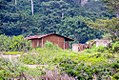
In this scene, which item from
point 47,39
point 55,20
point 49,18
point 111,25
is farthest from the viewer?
point 55,20

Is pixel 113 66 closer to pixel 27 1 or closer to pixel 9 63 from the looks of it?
pixel 9 63

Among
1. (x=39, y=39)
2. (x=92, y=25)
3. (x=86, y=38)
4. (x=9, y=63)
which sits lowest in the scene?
(x=86, y=38)

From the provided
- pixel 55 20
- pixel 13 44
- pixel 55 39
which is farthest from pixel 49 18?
pixel 13 44

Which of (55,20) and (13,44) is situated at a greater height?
(13,44)

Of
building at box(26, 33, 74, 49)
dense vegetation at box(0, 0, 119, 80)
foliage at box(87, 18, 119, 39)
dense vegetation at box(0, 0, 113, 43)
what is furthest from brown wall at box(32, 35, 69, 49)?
dense vegetation at box(0, 0, 113, 43)

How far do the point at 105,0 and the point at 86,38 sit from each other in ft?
72.6

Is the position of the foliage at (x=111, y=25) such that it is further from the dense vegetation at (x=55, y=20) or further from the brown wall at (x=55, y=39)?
the brown wall at (x=55, y=39)

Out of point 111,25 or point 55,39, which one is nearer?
point 111,25

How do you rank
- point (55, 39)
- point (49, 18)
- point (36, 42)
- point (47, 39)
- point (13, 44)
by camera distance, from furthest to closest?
point (49, 18) → point (55, 39) → point (36, 42) → point (47, 39) → point (13, 44)

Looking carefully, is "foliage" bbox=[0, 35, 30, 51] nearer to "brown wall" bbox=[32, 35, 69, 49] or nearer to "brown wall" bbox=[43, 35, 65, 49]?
"brown wall" bbox=[32, 35, 69, 49]

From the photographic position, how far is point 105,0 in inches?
915

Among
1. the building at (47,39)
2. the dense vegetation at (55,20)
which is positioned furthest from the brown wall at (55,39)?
the dense vegetation at (55,20)

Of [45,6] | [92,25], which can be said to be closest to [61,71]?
[92,25]

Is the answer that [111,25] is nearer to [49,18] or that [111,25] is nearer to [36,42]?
[36,42]
